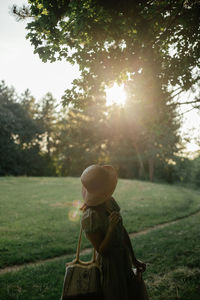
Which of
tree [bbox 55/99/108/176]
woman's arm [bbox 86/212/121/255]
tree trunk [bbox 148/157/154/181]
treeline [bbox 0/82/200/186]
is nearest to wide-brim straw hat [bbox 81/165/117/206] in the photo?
woman's arm [bbox 86/212/121/255]

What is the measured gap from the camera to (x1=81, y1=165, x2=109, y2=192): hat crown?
2939mm

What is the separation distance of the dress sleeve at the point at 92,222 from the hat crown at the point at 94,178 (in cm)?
28

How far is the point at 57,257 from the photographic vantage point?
779 centimetres

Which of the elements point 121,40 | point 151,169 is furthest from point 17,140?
point 121,40

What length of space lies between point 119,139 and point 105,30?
135 feet

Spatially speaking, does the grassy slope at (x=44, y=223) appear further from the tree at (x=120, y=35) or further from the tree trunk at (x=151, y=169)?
the tree trunk at (x=151, y=169)

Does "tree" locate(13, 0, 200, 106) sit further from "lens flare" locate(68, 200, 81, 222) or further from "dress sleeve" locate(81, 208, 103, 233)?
"lens flare" locate(68, 200, 81, 222)

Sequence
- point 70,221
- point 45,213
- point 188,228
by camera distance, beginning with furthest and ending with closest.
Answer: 1. point 45,213
2. point 70,221
3. point 188,228

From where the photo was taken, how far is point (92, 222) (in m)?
2.79

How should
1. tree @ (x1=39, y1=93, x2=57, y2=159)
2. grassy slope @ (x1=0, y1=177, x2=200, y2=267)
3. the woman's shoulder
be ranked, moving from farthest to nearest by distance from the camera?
tree @ (x1=39, y1=93, x2=57, y2=159) → grassy slope @ (x1=0, y1=177, x2=200, y2=267) → the woman's shoulder

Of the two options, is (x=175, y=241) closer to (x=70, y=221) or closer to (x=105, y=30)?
(x=70, y=221)

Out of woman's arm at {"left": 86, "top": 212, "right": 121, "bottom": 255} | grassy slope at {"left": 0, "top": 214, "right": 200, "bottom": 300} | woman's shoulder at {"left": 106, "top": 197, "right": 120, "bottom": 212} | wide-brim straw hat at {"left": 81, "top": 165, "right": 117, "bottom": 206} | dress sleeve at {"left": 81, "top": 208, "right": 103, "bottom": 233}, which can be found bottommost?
grassy slope at {"left": 0, "top": 214, "right": 200, "bottom": 300}

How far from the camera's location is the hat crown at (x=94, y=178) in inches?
116

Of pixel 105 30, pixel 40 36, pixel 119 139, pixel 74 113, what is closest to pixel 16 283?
pixel 40 36
